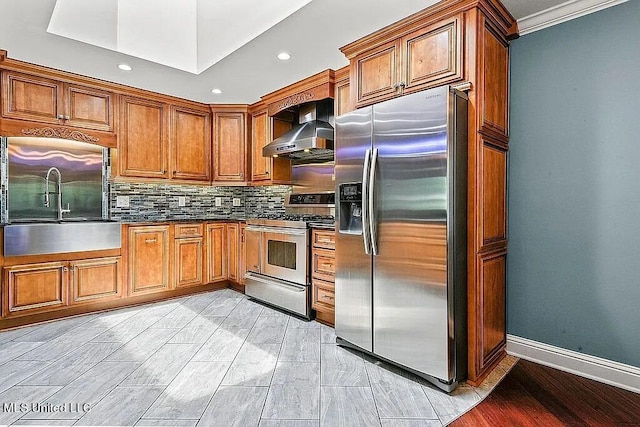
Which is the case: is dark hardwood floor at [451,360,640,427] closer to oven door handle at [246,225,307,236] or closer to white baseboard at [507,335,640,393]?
white baseboard at [507,335,640,393]

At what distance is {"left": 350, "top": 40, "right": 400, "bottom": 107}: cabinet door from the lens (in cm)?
259

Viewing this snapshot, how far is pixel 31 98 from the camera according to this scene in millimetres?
3365

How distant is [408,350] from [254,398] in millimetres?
996

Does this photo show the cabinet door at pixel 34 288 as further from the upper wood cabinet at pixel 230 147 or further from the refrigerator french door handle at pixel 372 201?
the refrigerator french door handle at pixel 372 201

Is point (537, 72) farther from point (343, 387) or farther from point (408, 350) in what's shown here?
point (343, 387)

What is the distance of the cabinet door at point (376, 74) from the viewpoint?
259cm

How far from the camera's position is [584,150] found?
7.68ft

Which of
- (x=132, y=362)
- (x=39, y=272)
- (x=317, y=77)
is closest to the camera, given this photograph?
(x=132, y=362)

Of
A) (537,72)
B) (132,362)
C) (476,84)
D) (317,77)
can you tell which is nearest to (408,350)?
(476,84)

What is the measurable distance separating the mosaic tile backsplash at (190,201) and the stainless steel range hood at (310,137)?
0.70 meters

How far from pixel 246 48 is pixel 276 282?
2282 millimetres

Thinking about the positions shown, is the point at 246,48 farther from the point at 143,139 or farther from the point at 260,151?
the point at 143,139

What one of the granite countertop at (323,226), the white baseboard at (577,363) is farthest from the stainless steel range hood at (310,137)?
the white baseboard at (577,363)

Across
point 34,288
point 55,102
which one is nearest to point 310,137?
point 55,102
